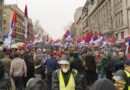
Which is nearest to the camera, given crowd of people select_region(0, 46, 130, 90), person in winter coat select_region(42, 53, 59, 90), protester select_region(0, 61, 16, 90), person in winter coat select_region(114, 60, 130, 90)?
crowd of people select_region(0, 46, 130, 90)

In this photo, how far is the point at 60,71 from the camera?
766 centimetres

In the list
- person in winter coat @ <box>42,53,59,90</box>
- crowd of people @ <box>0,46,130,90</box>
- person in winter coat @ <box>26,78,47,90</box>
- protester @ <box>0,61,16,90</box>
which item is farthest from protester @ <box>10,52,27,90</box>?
person in winter coat @ <box>26,78,47,90</box>

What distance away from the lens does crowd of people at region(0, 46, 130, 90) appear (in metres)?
6.17

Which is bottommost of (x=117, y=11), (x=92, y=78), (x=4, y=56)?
(x=92, y=78)

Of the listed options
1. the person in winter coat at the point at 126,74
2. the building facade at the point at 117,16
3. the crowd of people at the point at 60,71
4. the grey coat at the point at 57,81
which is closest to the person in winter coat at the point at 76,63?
the crowd of people at the point at 60,71

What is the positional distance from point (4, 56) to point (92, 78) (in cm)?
403

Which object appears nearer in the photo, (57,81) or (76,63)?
(57,81)

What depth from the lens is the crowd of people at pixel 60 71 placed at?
6.17 metres

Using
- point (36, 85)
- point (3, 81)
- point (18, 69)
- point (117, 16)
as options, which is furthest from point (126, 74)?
point (117, 16)

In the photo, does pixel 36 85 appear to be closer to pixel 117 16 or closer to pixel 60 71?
pixel 60 71

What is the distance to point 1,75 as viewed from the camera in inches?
248

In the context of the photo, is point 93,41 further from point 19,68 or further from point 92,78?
point 19,68

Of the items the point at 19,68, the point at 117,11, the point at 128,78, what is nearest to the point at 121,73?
the point at 128,78

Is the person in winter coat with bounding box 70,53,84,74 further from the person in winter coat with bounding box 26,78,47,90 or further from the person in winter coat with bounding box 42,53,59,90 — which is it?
the person in winter coat with bounding box 26,78,47,90
